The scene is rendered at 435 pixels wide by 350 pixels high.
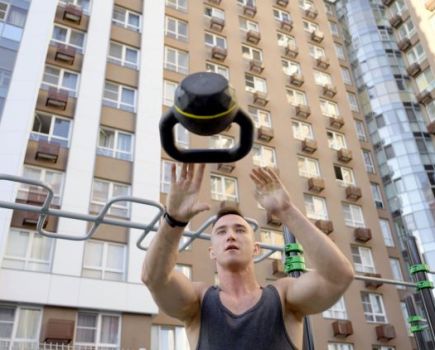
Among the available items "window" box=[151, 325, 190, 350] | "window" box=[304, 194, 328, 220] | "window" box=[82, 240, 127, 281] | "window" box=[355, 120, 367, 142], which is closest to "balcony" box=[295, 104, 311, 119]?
"window" box=[355, 120, 367, 142]

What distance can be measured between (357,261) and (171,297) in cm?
2144

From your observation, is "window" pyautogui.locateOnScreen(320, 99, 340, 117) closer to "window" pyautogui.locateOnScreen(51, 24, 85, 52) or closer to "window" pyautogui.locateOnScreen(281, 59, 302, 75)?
"window" pyautogui.locateOnScreen(281, 59, 302, 75)

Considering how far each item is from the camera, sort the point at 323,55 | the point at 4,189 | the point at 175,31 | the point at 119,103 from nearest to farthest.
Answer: the point at 4,189
the point at 119,103
the point at 175,31
the point at 323,55

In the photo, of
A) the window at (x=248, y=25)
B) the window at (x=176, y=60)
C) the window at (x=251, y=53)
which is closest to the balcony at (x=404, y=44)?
the window at (x=248, y=25)

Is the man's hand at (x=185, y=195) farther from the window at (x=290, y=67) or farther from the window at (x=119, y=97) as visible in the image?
the window at (x=290, y=67)

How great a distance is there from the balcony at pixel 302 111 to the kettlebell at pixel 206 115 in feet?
78.4

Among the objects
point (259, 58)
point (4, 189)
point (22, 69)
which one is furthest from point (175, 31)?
point (4, 189)

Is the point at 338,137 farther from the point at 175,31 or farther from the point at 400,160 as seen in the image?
the point at 175,31

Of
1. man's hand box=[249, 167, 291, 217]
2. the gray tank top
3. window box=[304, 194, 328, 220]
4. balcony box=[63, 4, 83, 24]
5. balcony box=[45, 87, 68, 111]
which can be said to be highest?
balcony box=[63, 4, 83, 24]

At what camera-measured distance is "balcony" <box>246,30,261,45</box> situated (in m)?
26.5

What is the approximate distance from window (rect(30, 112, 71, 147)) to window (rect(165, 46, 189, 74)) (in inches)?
265

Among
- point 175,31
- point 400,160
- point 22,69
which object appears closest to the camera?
point 22,69

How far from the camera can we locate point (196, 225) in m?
18.4

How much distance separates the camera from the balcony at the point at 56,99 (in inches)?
696
